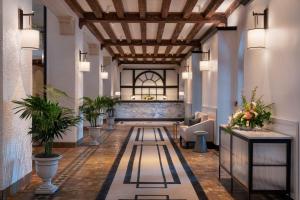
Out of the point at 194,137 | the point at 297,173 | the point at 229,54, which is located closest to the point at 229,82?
the point at 229,54

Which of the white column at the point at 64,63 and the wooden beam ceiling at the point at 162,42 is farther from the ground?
the wooden beam ceiling at the point at 162,42

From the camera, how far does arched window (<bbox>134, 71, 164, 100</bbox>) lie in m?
23.0

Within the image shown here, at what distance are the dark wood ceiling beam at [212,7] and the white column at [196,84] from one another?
4.01 meters

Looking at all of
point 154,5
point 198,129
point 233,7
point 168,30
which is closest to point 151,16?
point 154,5

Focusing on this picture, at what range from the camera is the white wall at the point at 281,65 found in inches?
176

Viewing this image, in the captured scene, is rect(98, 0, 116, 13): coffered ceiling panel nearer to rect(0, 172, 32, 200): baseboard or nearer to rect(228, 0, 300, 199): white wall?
rect(228, 0, 300, 199): white wall

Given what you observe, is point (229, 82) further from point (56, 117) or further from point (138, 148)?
point (56, 117)

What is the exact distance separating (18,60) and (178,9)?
4726 mm

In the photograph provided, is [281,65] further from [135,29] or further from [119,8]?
[135,29]

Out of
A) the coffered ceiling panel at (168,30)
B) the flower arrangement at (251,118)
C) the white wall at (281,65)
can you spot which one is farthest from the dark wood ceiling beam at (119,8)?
the flower arrangement at (251,118)

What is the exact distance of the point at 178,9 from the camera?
875 cm

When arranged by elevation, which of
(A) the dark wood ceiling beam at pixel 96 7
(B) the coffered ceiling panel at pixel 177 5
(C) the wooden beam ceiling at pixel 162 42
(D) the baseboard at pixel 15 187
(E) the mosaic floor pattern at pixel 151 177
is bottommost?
(E) the mosaic floor pattern at pixel 151 177

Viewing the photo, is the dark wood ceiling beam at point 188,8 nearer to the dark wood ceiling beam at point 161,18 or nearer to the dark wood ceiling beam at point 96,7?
the dark wood ceiling beam at point 161,18

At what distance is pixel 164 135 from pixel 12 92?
8.00 metres
